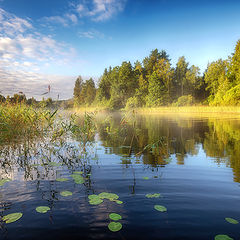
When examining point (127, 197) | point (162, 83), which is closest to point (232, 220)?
point (127, 197)

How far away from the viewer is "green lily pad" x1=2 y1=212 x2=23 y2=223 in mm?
2325

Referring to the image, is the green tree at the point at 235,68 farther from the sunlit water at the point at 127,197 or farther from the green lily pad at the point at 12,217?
the green lily pad at the point at 12,217

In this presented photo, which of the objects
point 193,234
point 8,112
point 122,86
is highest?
point 122,86

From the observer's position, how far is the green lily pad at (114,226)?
7.09 ft

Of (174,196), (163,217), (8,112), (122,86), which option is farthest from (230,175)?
(122,86)

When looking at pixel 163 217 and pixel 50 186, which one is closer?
pixel 163 217

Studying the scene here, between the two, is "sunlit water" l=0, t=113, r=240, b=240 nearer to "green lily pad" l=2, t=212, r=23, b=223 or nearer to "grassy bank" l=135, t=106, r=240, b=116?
"green lily pad" l=2, t=212, r=23, b=223

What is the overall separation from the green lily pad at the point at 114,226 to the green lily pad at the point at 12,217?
126 centimetres

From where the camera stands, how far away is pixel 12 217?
7.80 ft

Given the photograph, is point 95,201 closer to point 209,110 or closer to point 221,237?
point 221,237

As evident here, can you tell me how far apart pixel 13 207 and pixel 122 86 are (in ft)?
198

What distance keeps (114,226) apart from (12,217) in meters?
1.40

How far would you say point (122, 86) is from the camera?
61562mm

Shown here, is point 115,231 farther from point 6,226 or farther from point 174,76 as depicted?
point 174,76
